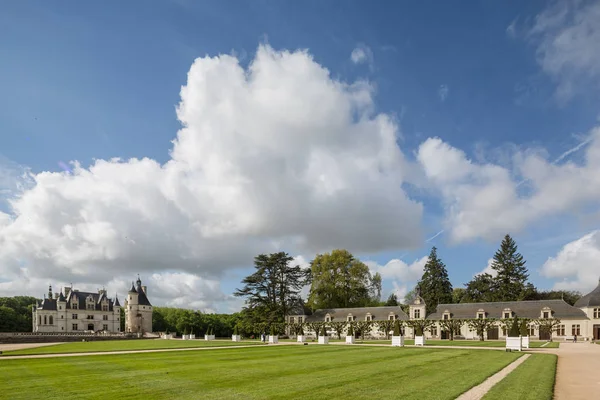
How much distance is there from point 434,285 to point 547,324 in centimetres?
2562

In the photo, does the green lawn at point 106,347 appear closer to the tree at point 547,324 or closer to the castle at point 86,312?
the tree at point 547,324

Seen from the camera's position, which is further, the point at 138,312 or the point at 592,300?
the point at 138,312

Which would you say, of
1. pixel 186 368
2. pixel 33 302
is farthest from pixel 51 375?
pixel 33 302

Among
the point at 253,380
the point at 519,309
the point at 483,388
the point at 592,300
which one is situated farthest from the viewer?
the point at 519,309

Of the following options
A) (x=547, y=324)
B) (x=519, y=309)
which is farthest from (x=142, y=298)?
(x=547, y=324)

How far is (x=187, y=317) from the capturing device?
7306cm

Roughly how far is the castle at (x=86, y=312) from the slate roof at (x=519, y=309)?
54.4 meters

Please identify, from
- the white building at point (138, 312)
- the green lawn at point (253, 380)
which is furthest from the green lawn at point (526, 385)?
the white building at point (138, 312)

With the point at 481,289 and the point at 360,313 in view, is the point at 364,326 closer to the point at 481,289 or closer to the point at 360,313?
the point at 360,313

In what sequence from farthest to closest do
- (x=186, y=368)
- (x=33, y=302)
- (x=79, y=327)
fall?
(x=33, y=302) < (x=79, y=327) < (x=186, y=368)

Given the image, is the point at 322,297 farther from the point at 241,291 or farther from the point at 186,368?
the point at 186,368

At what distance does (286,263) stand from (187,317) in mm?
24738

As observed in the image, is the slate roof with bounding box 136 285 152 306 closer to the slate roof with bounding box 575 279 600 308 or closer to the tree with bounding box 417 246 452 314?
the tree with bounding box 417 246 452 314

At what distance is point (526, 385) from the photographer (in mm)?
12664
